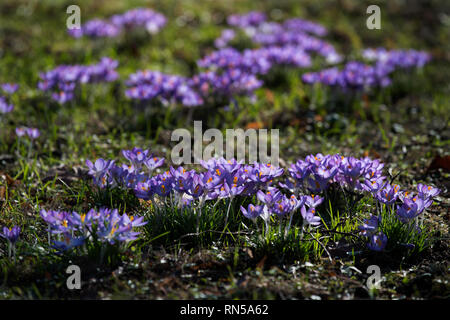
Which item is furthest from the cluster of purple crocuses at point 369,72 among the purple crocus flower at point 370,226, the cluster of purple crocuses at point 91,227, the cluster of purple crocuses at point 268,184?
the cluster of purple crocuses at point 91,227

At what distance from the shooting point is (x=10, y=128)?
Result: 4.70 meters

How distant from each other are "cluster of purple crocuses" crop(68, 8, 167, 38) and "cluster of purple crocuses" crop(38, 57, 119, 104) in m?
1.25

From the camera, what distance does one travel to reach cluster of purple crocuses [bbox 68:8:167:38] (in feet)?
21.0

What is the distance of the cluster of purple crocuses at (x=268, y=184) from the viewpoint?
2.84 m

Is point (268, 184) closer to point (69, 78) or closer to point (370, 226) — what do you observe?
point (370, 226)

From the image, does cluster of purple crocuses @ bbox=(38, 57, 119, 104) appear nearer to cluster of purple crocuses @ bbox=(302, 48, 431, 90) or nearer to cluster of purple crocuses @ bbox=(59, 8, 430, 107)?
cluster of purple crocuses @ bbox=(59, 8, 430, 107)

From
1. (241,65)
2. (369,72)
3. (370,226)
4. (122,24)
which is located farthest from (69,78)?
(370,226)

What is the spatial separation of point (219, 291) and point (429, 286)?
3.71 feet

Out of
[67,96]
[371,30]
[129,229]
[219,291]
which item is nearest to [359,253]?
[219,291]

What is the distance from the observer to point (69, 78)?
4914 millimetres

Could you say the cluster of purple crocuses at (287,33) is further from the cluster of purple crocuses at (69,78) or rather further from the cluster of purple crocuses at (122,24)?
the cluster of purple crocuses at (69,78)

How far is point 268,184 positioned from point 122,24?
4.53 metres

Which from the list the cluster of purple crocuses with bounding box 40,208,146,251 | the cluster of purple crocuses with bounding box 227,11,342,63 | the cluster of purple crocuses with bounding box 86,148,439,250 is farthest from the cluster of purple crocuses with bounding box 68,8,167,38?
the cluster of purple crocuses with bounding box 40,208,146,251
